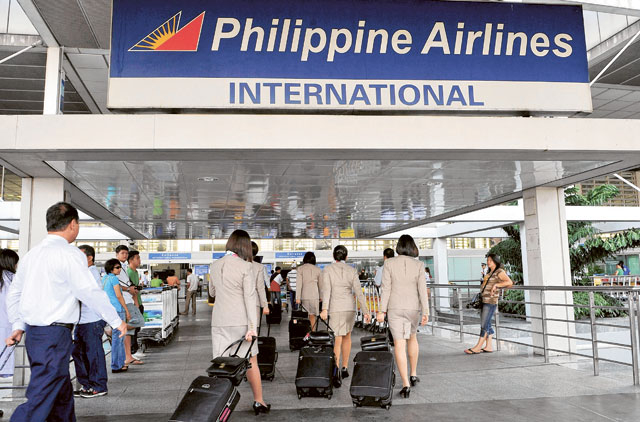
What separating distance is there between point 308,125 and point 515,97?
301 cm

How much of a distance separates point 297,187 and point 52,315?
21.4ft

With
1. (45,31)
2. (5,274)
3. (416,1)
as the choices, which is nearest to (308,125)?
(416,1)

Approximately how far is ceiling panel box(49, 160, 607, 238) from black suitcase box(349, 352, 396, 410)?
9.73 feet

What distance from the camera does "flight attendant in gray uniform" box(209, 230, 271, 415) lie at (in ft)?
16.5

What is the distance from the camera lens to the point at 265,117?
21.0 ft

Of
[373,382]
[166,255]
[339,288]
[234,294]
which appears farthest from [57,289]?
[166,255]

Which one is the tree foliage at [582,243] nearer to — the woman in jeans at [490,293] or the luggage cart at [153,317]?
the woman in jeans at [490,293]

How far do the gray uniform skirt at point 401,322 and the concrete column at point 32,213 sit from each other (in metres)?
4.79

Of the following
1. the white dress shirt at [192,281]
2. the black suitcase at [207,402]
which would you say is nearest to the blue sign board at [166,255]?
the white dress shirt at [192,281]

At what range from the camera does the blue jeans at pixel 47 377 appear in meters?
3.64

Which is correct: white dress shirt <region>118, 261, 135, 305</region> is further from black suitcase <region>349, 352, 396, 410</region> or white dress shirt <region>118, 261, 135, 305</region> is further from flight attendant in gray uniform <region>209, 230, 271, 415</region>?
black suitcase <region>349, 352, 396, 410</region>

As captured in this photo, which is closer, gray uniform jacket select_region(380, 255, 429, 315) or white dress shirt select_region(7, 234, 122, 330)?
white dress shirt select_region(7, 234, 122, 330)

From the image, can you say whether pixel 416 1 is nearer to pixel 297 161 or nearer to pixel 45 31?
pixel 297 161

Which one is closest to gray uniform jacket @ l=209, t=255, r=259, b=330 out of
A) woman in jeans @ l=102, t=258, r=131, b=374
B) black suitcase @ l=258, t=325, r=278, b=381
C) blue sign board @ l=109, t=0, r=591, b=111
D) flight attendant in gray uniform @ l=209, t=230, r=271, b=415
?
flight attendant in gray uniform @ l=209, t=230, r=271, b=415
